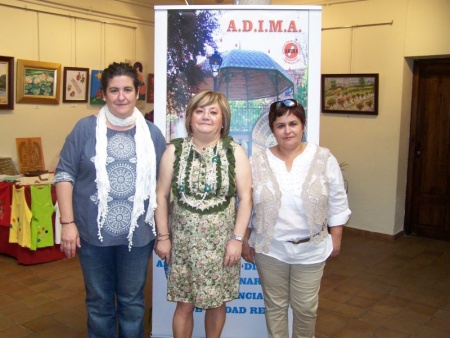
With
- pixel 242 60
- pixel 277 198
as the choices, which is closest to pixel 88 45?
pixel 242 60

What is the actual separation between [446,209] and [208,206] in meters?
4.07

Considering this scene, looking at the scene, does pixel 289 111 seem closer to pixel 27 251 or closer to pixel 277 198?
pixel 277 198

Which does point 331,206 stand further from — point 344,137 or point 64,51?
point 64,51

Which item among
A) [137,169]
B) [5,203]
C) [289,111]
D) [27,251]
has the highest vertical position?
[289,111]

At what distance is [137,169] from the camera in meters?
2.00

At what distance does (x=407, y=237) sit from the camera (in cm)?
534

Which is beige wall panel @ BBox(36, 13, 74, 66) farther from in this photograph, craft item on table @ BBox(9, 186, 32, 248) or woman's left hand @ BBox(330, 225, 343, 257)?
woman's left hand @ BBox(330, 225, 343, 257)

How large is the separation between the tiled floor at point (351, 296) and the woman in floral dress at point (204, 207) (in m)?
1.22

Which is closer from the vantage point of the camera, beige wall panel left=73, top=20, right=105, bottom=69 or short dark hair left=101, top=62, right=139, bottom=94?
short dark hair left=101, top=62, right=139, bottom=94

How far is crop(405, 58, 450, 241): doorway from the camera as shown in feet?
16.5

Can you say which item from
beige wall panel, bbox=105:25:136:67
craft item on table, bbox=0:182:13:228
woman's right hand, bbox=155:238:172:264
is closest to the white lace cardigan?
woman's right hand, bbox=155:238:172:264

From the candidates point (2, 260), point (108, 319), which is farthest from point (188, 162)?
point (2, 260)

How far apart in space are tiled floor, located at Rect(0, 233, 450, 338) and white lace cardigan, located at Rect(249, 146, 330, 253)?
3.98 feet

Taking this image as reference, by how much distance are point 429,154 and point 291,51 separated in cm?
339
